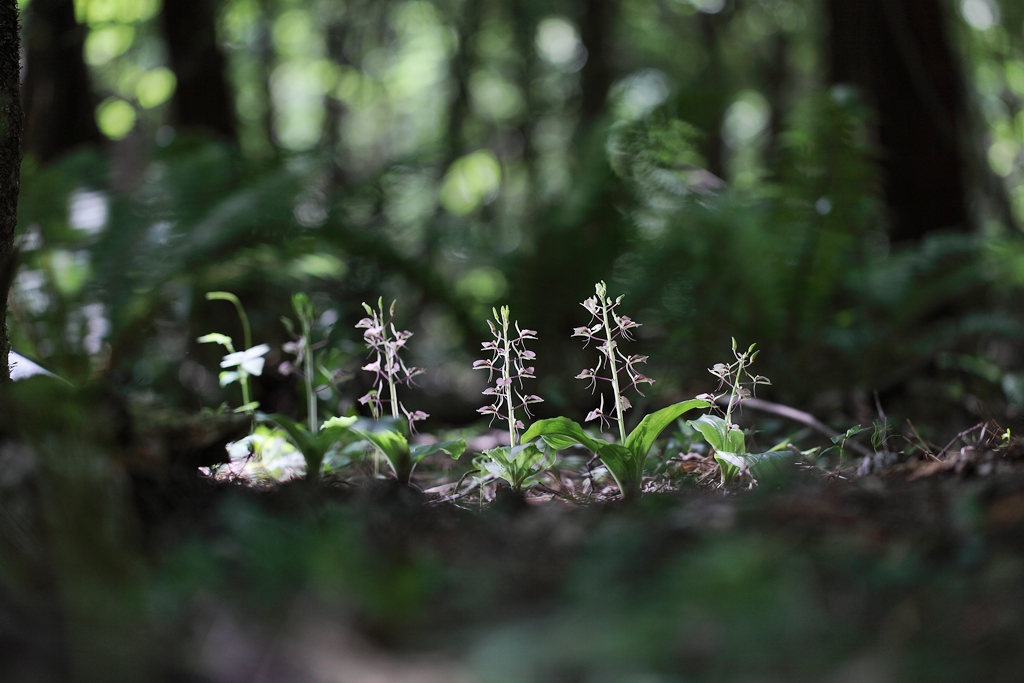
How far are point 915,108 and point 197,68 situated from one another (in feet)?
14.4

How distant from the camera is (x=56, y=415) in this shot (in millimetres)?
1081

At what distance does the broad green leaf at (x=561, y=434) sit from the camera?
139 cm

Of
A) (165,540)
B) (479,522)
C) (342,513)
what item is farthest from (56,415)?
(479,522)

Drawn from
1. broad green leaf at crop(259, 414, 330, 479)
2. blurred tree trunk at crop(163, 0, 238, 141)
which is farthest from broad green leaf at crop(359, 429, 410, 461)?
blurred tree trunk at crop(163, 0, 238, 141)

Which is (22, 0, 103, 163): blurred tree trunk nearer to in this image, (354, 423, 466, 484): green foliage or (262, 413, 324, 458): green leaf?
(262, 413, 324, 458): green leaf

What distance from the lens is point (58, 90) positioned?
4.60 m

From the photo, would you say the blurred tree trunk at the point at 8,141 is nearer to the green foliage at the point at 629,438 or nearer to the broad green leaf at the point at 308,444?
the broad green leaf at the point at 308,444

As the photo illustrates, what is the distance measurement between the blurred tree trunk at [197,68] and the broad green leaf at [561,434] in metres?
3.91

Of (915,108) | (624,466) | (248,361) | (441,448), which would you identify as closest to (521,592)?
(624,466)

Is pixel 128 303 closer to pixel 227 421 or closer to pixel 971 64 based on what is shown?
pixel 227 421

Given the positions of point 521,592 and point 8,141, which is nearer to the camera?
point 521,592

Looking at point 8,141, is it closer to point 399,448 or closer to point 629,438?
point 399,448

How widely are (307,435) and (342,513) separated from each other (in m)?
0.57

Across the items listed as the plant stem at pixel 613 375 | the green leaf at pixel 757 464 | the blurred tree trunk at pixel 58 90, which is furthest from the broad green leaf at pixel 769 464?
the blurred tree trunk at pixel 58 90
